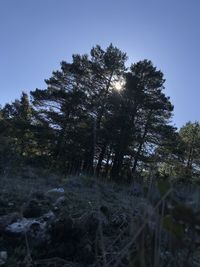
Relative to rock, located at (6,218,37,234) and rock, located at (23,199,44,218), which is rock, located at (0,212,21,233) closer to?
rock, located at (6,218,37,234)

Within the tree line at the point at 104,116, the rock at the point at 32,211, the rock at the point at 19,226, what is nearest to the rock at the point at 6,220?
the rock at the point at 19,226

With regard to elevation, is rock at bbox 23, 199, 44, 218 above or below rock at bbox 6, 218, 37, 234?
above

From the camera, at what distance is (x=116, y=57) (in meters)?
30.7

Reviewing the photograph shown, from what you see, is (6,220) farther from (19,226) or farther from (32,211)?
(32,211)

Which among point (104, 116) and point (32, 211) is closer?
point (32, 211)

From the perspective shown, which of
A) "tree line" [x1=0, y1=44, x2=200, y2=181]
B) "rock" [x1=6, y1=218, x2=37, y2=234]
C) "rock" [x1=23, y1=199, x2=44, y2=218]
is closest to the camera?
"rock" [x1=6, y1=218, x2=37, y2=234]

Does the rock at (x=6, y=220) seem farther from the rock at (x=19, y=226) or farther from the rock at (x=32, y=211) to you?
the rock at (x=32, y=211)

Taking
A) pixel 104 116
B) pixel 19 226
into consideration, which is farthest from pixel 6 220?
pixel 104 116

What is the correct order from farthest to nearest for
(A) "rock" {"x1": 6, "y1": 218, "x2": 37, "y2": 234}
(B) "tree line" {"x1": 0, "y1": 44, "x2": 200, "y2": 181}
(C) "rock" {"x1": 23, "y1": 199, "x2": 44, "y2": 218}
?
(B) "tree line" {"x1": 0, "y1": 44, "x2": 200, "y2": 181}, (C) "rock" {"x1": 23, "y1": 199, "x2": 44, "y2": 218}, (A) "rock" {"x1": 6, "y1": 218, "x2": 37, "y2": 234}

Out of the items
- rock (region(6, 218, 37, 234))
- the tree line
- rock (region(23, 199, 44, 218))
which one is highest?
the tree line

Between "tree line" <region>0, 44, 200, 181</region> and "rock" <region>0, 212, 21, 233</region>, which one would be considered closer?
"rock" <region>0, 212, 21, 233</region>

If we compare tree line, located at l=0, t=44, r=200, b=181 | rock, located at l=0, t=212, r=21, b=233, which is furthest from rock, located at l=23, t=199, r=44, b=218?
tree line, located at l=0, t=44, r=200, b=181

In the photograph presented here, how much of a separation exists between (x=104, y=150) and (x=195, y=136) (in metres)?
18.2

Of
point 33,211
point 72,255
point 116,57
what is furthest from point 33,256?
point 116,57
